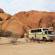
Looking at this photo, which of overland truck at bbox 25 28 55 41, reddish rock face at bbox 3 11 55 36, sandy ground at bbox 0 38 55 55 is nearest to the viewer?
sandy ground at bbox 0 38 55 55

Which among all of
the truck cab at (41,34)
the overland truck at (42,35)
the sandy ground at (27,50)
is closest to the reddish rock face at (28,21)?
the truck cab at (41,34)

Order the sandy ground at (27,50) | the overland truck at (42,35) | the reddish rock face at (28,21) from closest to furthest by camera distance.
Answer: the sandy ground at (27,50)
the overland truck at (42,35)
the reddish rock face at (28,21)

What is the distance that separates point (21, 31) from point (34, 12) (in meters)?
16.6

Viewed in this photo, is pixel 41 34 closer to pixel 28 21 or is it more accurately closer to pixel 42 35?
pixel 42 35

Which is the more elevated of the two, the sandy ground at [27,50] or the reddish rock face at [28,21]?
the reddish rock face at [28,21]

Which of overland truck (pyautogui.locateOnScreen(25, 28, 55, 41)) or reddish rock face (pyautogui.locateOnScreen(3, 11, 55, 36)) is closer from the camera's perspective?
overland truck (pyautogui.locateOnScreen(25, 28, 55, 41))

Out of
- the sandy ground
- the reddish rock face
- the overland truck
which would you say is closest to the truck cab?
the overland truck

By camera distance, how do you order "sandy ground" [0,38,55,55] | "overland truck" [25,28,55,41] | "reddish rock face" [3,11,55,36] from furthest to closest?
"reddish rock face" [3,11,55,36] → "overland truck" [25,28,55,41] → "sandy ground" [0,38,55,55]

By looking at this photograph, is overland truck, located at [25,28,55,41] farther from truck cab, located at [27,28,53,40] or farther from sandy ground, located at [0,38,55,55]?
sandy ground, located at [0,38,55,55]

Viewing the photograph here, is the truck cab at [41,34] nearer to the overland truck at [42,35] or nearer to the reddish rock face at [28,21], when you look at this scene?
the overland truck at [42,35]

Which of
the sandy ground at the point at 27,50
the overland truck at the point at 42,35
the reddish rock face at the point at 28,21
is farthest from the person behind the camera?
the reddish rock face at the point at 28,21

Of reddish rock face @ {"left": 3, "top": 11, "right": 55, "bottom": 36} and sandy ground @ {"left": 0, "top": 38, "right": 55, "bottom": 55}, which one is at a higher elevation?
reddish rock face @ {"left": 3, "top": 11, "right": 55, "bottom": 36}

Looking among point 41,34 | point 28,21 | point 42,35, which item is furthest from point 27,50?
point 28,21

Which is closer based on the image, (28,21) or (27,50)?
(27,50)
